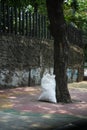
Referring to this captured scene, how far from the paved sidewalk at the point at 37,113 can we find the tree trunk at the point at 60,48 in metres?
0.48

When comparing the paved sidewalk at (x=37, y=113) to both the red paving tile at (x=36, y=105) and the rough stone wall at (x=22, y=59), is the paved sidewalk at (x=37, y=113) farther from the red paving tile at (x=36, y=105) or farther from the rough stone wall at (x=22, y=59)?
the rough stone wall at (x=22, y=59)

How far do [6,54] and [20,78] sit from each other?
1425 mm

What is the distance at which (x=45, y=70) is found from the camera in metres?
19.0

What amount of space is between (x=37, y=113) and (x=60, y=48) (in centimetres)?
297

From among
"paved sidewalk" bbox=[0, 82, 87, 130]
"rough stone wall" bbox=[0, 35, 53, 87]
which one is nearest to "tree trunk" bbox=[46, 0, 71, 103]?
"paved sidewalk" bbox=[0, 82, 87, 130]

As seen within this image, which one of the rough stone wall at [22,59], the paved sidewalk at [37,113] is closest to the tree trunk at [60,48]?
the paved sidewalk at [37,113]

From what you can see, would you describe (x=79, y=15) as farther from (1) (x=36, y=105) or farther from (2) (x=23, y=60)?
(1) (x=36, y=105)

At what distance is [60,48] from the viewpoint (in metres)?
12.4

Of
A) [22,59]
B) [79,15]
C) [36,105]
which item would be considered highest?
[79,15]

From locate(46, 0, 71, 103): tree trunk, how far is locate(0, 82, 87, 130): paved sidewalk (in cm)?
48

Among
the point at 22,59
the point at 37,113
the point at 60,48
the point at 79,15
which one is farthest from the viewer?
the point at 79,15

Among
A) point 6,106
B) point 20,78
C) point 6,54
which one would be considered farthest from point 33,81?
point 6,106

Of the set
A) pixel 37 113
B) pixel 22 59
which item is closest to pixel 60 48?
pixel 37 113

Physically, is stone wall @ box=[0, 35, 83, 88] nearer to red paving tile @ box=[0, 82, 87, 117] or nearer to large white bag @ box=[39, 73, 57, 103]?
red paving tile @ box=[0, 82, 87, 117]
